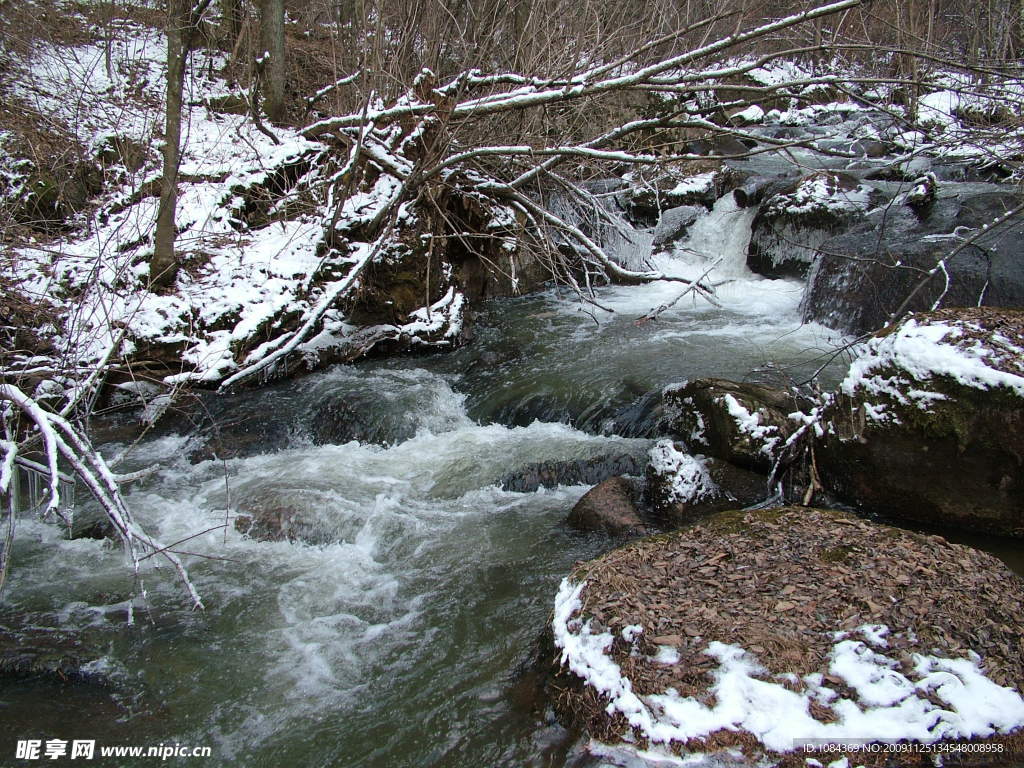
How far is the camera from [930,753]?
8.48 feet

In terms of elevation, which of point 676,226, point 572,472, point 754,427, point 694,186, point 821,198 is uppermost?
point 694,186

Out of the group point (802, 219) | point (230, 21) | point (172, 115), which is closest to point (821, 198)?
point (802, 219)

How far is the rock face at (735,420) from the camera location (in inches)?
208

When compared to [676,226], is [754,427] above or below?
below

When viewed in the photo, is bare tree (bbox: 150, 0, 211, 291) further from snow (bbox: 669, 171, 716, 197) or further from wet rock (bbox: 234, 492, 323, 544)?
snow (bbox: 669, 171, 716, 197)

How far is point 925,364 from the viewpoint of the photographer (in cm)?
450

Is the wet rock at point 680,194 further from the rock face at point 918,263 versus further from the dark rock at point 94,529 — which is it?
the dark rock at point 94,529

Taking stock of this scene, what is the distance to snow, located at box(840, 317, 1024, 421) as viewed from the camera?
14.1 feet

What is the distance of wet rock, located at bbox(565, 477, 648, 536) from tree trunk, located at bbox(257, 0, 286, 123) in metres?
7.87

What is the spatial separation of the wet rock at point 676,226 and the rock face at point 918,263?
129 inches

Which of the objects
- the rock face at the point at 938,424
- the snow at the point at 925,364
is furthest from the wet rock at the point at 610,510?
the snow at the point at 925,364

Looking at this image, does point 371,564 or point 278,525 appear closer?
point 371,564

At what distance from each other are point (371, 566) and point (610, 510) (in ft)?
5.69

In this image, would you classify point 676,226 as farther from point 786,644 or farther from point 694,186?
point 786,644
